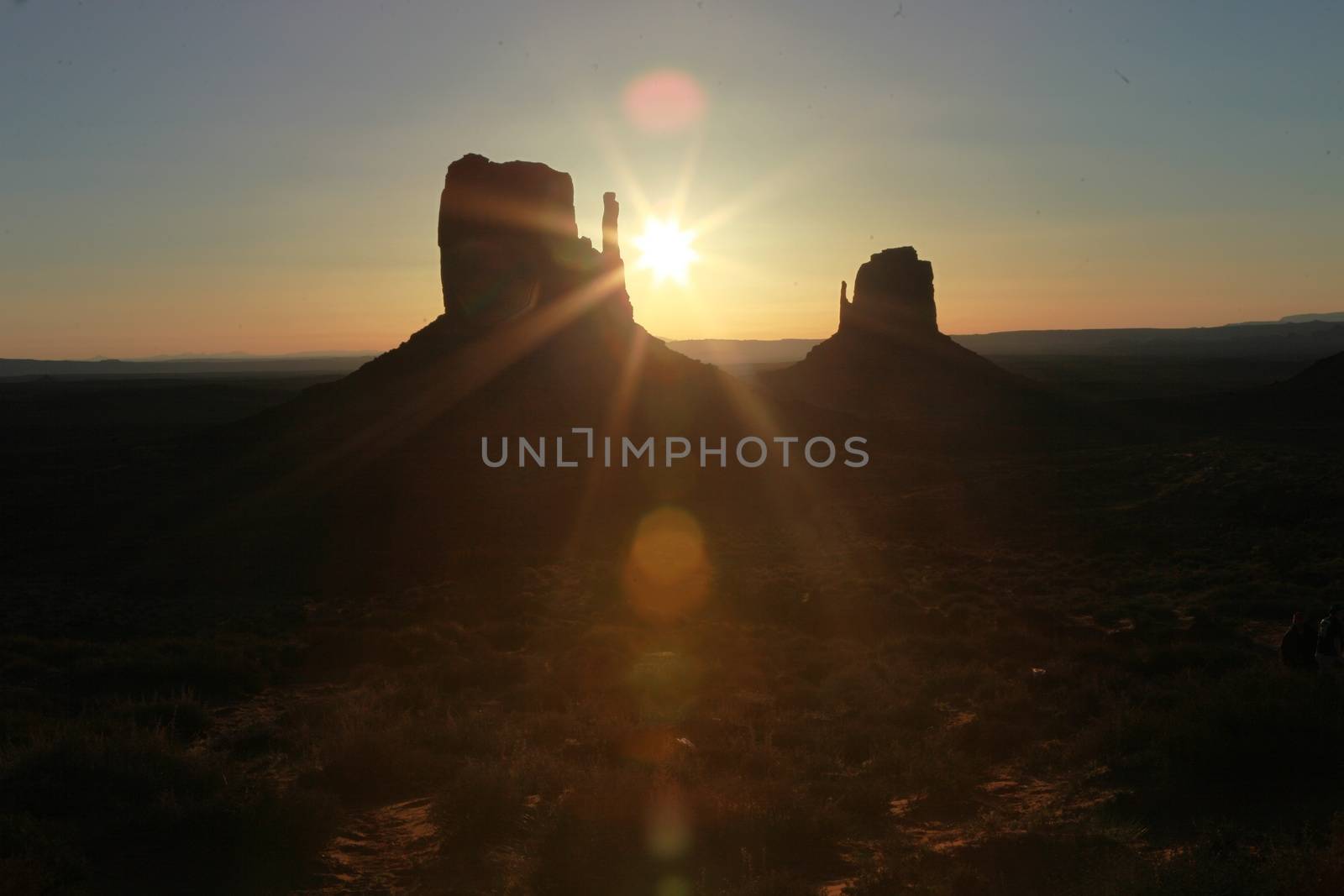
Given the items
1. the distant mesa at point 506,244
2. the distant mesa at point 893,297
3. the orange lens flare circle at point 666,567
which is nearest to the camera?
the orange lens flare circle at point 666,567

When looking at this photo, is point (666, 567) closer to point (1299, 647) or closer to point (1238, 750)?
point (1299, 647)

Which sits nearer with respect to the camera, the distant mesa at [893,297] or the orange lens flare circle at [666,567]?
the orange lens flare circle at [666,567]

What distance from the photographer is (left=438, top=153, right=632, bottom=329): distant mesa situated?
157 ft

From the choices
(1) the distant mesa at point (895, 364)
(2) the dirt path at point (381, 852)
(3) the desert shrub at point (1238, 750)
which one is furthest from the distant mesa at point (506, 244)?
(3) the desert shrub at point (1238, 750)

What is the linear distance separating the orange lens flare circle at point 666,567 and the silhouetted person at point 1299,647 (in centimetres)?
1181

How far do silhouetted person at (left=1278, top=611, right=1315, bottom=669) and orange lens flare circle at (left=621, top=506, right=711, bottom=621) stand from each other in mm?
11811

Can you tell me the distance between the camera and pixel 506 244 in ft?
159

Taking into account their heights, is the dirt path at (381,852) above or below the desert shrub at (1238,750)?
below

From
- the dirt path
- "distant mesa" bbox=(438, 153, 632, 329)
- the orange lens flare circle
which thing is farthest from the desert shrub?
"distant mesa" bbox=(438, 153, 632, 329)

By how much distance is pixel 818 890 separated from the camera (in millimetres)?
7371

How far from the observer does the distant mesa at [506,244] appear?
47.9 metres

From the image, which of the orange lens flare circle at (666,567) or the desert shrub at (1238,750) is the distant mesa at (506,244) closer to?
the orange lens flare circle at (666,567)

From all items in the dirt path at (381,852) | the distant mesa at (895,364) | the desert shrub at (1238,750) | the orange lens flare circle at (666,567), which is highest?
the distant mesa at (895,364)

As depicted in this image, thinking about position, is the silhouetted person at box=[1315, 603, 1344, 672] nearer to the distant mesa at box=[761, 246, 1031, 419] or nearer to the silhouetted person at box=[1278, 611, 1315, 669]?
the silhouetted person at box=[1278, 611, 1315, 669]
